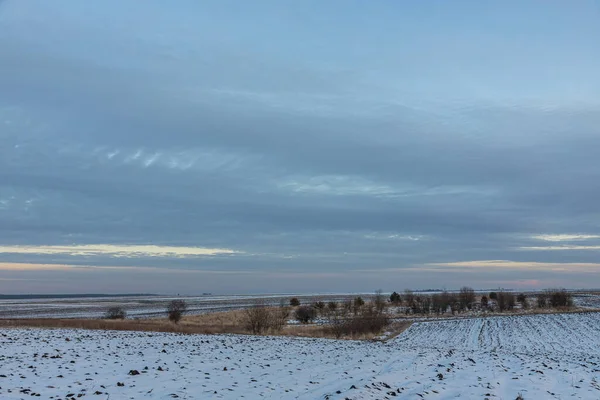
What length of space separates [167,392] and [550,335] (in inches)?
1707

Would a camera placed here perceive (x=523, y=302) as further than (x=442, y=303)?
Yes

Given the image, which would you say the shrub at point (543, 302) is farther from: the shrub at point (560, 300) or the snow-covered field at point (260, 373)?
the snow-covered field at point (260, 373)

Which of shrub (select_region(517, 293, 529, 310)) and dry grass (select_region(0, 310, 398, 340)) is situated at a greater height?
dry grass (select_region(0, 310, 398, 340))

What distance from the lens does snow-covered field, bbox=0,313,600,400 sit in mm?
13148

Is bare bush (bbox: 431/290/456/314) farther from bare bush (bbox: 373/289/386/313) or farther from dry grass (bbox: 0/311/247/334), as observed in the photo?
dry grass (bbox: 0/311/247/334)

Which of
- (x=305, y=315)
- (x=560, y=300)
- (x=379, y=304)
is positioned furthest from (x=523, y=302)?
(x=305, y=315)

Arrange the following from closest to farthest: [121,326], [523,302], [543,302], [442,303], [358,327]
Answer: [121,326]
[358,327]
[543,302]
[442,303]
[523,302]

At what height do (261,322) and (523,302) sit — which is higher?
(261,322)

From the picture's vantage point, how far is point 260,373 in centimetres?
1678

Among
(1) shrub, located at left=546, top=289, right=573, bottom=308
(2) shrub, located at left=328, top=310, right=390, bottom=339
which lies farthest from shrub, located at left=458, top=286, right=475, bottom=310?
(2) shrub, located at left=328, top=310, right=390, bottom=339

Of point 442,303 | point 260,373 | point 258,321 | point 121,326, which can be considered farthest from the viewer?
point 442,303

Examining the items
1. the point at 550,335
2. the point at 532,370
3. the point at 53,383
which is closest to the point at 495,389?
the point at 532,370

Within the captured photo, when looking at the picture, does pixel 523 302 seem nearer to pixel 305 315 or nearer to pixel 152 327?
pixel 305 315

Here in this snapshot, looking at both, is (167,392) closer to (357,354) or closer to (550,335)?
(357,354)
